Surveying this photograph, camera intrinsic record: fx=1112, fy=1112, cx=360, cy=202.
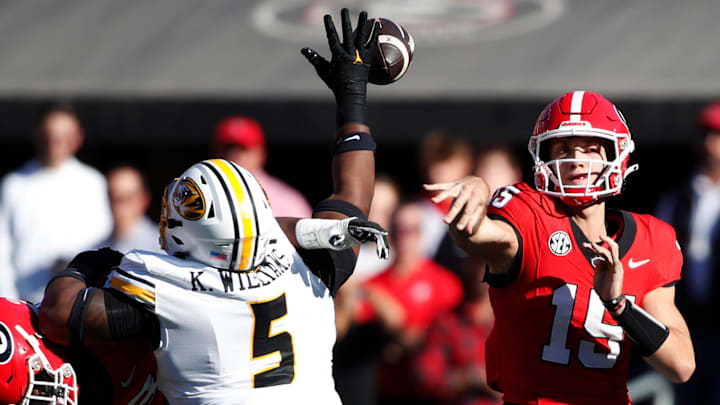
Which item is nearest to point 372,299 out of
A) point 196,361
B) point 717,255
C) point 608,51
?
point 717,255

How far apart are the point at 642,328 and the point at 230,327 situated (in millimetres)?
1331

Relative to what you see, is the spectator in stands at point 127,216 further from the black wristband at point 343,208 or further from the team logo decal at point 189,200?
the team logo decal at point 189,200

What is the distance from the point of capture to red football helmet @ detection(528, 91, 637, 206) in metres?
3.87

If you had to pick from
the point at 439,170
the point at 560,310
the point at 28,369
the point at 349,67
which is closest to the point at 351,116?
the point at 349,67

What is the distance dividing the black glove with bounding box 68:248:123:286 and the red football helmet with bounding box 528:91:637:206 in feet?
4.91

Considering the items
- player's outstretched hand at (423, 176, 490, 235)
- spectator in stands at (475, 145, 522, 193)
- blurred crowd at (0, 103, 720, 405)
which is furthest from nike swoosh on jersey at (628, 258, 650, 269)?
spectator in stands at (475, 145, 522, 193)

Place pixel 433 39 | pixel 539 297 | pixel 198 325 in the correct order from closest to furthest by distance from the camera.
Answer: pixel 198 325 < pixel 539 297 < pixel 433 39

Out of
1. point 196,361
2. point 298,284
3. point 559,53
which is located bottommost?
point 196,361

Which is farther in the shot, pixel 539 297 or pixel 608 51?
pixel 608 51

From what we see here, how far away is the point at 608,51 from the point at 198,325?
6492 mm

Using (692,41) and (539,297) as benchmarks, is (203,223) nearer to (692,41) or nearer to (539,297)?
(539,297)

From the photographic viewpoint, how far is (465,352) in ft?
20.5

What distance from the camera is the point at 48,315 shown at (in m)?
3.45

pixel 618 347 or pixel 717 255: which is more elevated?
pixel 717 255
